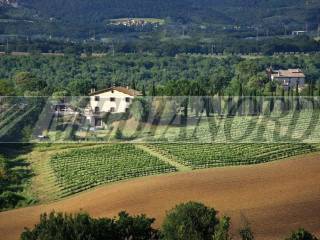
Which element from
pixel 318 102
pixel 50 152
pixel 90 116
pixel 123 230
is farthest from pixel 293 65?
pixel 123 230

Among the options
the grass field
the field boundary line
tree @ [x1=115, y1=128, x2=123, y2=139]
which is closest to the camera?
the grass field

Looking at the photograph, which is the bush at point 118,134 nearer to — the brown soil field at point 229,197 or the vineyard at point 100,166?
the vineyard at point 100,166

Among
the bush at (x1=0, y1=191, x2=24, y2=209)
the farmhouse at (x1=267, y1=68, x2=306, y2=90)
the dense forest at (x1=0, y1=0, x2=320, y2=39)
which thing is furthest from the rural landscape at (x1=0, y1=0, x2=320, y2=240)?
the dense forest at (x1=0, y1=0, x2=320, y2=39)

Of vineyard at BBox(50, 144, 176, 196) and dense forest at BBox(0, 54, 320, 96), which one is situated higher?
dense forest at BBox(0, 54, 320, 96)

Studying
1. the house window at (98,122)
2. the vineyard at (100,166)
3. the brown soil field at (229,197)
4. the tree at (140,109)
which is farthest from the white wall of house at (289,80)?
the brown soil field at (229,197)

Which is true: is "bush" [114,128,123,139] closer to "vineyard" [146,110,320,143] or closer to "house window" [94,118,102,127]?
"vineyard" [146,110,320,143]

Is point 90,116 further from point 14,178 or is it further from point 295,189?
point 295,189
